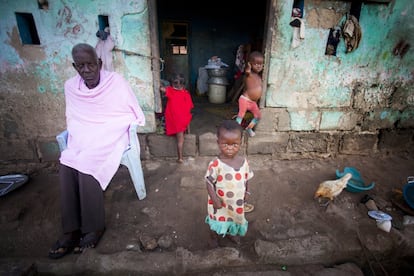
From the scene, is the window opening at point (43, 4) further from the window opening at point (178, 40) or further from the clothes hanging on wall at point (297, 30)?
the window opening at point (178, 40)

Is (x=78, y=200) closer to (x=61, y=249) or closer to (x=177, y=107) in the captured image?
(x=61, y=249)

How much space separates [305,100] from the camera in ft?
11.8

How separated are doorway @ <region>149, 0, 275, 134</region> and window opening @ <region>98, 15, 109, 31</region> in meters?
3.52

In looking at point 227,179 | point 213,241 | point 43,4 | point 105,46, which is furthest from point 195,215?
point 43,4

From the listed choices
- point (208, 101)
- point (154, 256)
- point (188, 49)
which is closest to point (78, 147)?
point (154, 256)

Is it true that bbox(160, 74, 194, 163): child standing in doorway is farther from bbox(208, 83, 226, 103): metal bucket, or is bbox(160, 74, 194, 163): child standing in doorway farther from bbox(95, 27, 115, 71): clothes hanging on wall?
bbox(208, 83, 226, 103): metal bucket

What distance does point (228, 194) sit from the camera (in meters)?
1.86

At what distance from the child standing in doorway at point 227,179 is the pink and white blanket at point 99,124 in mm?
1055

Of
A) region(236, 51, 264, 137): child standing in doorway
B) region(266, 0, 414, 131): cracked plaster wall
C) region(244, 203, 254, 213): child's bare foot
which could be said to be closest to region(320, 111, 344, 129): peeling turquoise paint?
region(266, 0, 414, 131): cracked plaster wall

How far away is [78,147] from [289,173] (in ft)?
9.35

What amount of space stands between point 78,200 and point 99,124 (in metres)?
0.76

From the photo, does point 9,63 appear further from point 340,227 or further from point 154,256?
point 340,227

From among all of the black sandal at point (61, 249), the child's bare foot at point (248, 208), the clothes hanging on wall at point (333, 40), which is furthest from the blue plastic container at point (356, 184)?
the black sandal at point (61, 249)

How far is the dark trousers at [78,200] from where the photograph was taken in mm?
2047
